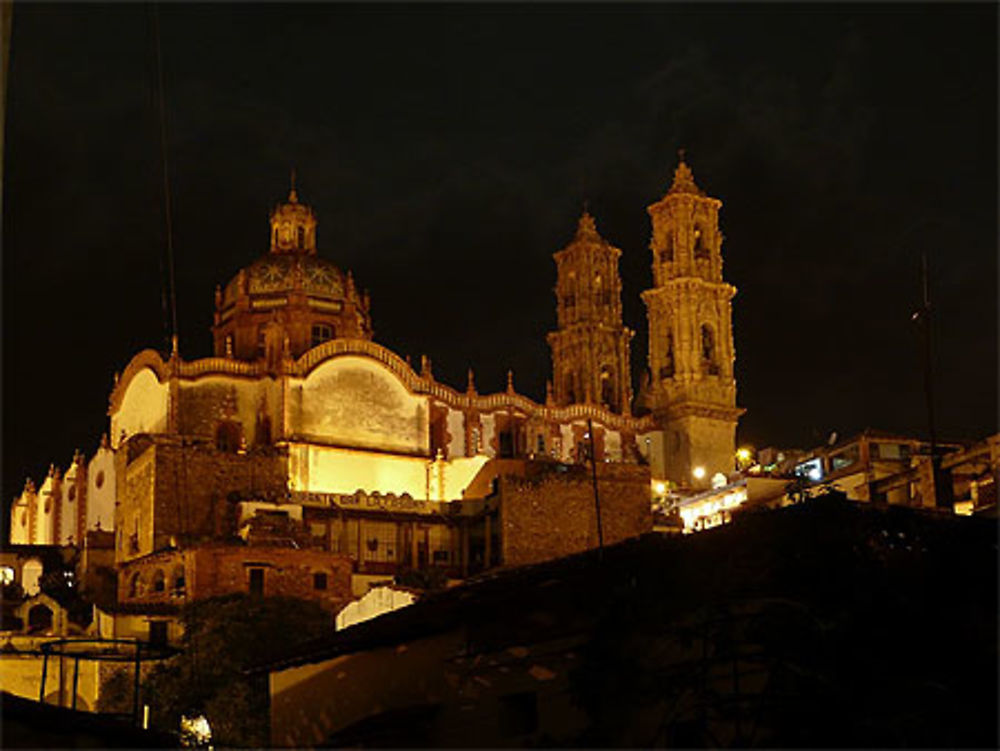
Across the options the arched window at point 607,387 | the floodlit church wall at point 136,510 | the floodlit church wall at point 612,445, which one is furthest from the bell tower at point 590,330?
the floodlit church wall at point 136,510

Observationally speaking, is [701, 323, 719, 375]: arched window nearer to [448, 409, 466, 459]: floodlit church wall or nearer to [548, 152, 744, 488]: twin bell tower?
[548, 152, 744, 488]: twin bell tower

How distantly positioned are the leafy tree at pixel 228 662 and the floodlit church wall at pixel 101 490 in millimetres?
16654

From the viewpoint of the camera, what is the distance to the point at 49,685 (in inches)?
1107

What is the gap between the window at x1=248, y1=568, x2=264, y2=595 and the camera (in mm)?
33188

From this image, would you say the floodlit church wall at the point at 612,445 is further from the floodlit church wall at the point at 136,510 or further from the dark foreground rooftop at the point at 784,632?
the dark foreground rooftop at the point at 784,632

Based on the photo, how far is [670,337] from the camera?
56.1 m

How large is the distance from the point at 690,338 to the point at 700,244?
4.57 metres

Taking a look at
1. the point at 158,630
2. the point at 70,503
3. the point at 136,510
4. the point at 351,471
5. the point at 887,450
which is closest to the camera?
the point at 158,630

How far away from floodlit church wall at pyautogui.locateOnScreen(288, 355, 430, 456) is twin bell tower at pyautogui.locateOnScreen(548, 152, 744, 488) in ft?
33.6

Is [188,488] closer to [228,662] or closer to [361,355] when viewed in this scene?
[361,355]

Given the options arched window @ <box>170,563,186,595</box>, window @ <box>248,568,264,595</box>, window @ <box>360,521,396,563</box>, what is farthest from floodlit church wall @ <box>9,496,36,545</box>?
window @ <box>248,568,264,595</box>

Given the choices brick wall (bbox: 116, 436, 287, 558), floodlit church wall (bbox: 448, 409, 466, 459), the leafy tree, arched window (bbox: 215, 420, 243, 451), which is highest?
floodlit church wall (bbox: 448, 409, 466, 459)

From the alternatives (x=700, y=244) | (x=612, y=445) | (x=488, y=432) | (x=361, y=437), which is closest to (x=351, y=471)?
(x=361, y=437)

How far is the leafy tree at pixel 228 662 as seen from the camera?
72.2ft
